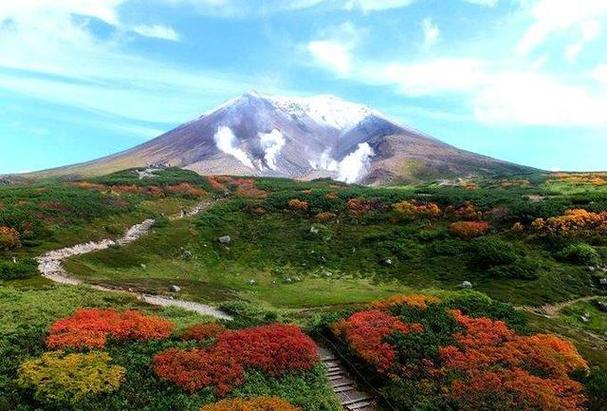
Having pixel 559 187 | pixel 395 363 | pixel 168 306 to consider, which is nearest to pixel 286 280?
pixel 168 306

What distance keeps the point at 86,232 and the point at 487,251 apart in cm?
4803

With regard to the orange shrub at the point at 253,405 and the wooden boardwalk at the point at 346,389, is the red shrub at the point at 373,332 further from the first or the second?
the orange shrub at the point at 253,405

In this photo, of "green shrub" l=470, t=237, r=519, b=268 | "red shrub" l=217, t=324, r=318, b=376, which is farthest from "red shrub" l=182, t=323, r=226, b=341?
"green shrub" l=470, t=237, r=519, b=268

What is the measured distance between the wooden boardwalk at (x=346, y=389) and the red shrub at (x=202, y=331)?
21.0 feet

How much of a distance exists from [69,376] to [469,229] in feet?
184

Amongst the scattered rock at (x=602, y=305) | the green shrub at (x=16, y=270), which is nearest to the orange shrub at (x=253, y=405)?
the green shrub at (x=16, y=270)

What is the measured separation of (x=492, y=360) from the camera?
30.1 metres

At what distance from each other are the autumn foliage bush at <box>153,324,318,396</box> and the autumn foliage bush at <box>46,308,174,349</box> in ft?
11.1

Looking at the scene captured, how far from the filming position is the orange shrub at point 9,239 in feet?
179

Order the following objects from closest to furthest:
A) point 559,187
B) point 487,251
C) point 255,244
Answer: point 487,251
point 255,244
point 559,187

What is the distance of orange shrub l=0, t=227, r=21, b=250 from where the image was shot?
54438 mm

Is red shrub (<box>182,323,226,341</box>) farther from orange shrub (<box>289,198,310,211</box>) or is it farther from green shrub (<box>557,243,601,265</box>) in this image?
orange shrub (<box>289,198,310,211</box>)

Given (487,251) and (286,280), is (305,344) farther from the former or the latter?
(487,251)

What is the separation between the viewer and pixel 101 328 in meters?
29.9
